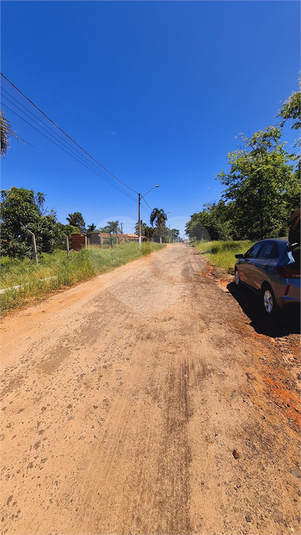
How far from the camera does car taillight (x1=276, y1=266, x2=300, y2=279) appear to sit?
3175 mm

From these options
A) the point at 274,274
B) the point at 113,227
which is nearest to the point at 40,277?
the point at 274,274

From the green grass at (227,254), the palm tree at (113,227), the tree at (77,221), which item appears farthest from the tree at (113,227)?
the green grass at (227,254)

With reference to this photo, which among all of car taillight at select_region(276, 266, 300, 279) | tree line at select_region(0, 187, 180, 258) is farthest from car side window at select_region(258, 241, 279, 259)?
tree line at select_region(0, 187, 180, 258)

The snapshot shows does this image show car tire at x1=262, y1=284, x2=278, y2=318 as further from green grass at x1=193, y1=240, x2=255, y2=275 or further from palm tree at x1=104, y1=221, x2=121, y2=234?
palm tree at x1=104, y1=221, x2=121, y2=234

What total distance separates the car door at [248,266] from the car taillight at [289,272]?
4.33ft

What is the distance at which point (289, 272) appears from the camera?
3.24m

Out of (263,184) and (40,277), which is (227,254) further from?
(40,277)

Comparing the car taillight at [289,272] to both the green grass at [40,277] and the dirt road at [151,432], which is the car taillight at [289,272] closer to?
the dirt road at [151,432]

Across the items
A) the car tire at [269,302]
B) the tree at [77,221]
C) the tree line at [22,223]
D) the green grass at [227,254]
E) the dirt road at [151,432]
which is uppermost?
the tree at [77,221]

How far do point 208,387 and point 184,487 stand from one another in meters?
0.96

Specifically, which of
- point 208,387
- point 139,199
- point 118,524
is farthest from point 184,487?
point 139,199

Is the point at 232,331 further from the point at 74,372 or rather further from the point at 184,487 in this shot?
the point at 74,372

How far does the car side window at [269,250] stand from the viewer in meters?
3.87

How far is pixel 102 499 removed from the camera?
1.32m
